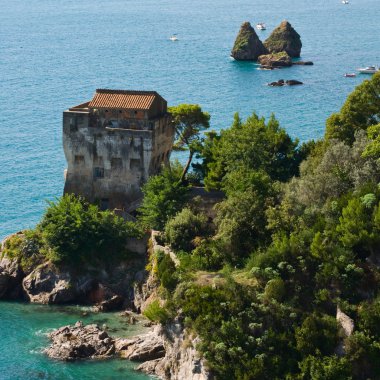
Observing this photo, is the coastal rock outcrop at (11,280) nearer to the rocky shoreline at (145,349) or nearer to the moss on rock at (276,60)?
the rocky shoreline at (145,349)

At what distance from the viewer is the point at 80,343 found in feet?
226

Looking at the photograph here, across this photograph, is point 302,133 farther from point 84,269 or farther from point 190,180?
point 84,269

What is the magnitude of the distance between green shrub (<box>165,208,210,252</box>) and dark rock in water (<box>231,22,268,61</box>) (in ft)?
365

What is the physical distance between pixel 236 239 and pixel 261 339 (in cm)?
1088

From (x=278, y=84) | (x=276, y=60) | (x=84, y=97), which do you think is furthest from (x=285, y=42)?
(x=84, y=97)

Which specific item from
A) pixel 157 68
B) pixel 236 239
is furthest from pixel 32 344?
pixel 157 68

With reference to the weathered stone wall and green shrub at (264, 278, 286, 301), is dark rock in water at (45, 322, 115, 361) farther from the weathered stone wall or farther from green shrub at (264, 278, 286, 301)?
the weathered stone wall

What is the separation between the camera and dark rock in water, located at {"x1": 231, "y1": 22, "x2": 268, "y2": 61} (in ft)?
601

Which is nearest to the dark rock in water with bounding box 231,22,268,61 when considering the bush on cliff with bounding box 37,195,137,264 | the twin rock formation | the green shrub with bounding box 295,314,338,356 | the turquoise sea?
the twin rock formation

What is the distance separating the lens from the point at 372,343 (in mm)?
60438

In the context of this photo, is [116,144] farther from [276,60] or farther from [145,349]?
[276,60]

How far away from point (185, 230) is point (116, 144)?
486 inches

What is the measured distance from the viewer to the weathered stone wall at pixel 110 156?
82250 millimetres

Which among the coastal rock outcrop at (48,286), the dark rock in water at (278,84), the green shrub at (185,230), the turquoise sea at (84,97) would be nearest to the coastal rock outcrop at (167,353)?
the turquoise sea at (84,97)
